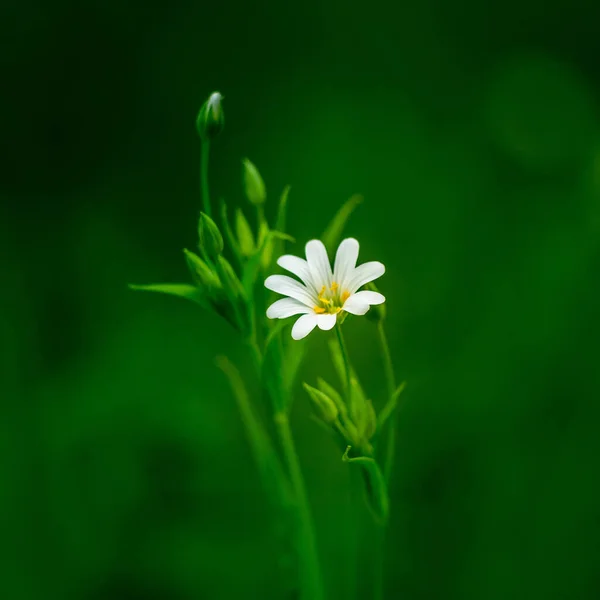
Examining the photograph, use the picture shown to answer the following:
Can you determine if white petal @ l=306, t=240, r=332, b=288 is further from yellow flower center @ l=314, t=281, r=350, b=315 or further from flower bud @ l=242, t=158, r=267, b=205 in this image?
flower bud @ l=242, t=158, r=267, b=205

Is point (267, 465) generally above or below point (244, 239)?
below

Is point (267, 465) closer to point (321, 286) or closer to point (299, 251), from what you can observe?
point (321, 286)

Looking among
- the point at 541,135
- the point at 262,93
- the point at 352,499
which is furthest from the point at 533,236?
the point at 352,499

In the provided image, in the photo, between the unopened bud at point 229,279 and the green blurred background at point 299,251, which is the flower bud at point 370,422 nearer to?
the unopened bud at point 229,279

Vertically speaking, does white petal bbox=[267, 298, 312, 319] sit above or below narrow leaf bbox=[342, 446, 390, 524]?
above

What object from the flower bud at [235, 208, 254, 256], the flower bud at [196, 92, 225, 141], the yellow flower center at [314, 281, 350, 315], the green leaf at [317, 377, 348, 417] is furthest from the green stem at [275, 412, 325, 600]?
the flower bud at [196, 92, 225, 141]

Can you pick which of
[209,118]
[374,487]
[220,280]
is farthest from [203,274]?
[374,487]
